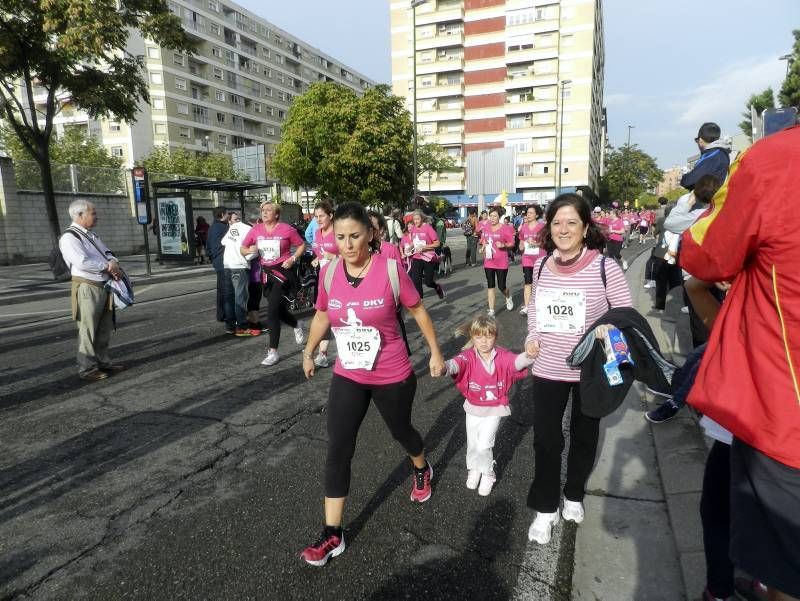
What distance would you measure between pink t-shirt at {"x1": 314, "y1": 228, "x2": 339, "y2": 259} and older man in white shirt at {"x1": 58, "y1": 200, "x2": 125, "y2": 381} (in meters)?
2.38

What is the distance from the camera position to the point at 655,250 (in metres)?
8.91

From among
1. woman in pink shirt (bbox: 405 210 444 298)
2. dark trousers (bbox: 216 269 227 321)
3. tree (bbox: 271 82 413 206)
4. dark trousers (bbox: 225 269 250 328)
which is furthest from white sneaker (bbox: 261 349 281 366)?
tree (bbox: 271 82 413 206)

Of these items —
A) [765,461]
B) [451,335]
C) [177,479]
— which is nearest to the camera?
[765,461]

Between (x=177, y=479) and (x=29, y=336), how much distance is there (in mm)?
6310

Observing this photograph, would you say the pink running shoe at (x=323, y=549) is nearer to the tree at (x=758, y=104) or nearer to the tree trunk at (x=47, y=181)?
the tree at (x=758, y=104)

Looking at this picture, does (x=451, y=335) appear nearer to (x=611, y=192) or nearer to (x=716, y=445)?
(x=716, y=445)

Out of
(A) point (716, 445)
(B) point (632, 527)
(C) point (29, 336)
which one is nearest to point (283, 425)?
(B) point (632, 527)

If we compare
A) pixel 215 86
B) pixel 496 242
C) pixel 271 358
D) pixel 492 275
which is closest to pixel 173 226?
pixel 492 275

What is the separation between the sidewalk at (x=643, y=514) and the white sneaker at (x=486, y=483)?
22.2 inches

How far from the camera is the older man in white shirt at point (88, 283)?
565 cm

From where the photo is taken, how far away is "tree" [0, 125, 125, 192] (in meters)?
22.4

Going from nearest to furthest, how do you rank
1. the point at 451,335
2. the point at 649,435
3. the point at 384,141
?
the point at 649,435, the point at 451,335, the point at 384,141

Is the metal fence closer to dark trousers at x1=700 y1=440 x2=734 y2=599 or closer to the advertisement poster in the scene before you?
the advertisement poster

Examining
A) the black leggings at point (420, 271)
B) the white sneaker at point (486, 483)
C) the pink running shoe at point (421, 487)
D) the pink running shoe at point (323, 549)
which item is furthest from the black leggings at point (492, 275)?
the pink running shoe at point (323, 549)
